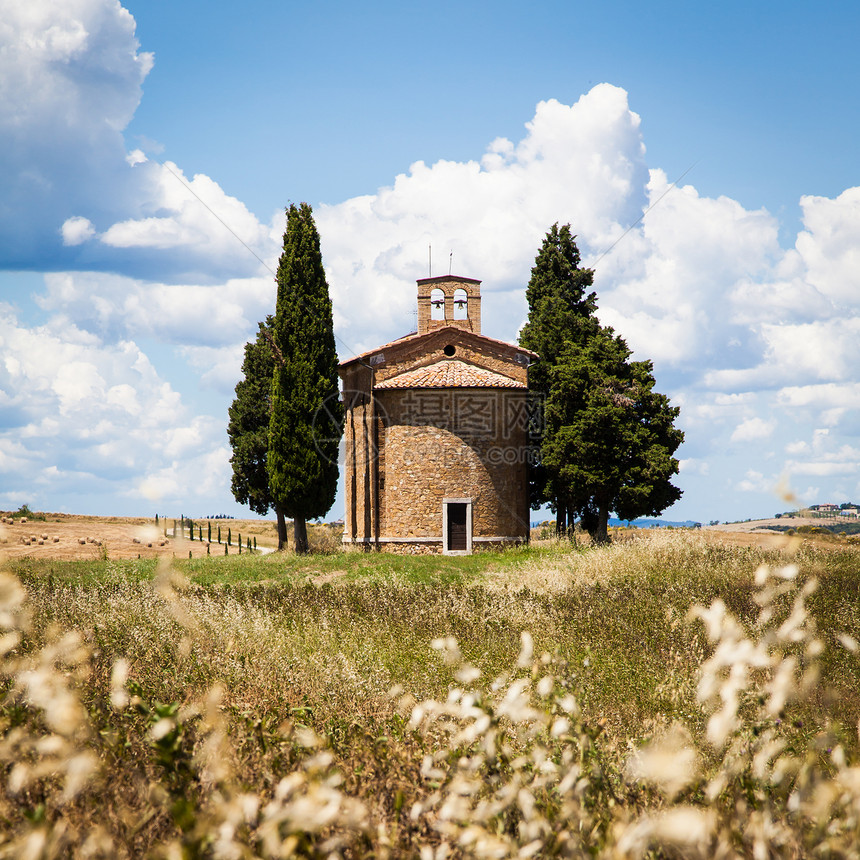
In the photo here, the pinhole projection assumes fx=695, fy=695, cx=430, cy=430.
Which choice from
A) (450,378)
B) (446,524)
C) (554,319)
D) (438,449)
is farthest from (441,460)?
(554,319)

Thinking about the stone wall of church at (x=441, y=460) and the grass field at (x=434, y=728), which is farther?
the stone wall of church at (x=441, y=460)

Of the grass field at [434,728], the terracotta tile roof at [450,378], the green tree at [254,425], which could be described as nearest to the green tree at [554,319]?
the terracotta tile roof at [450,378]

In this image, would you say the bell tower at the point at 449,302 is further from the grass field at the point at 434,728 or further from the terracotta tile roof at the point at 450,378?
the grass field at the point at 434,728

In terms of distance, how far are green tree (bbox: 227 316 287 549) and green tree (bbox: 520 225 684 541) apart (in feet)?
35.4

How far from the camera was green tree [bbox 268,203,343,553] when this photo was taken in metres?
24.8

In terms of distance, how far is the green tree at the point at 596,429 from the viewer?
25.5m

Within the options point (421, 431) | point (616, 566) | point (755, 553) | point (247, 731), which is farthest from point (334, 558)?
point (247, 731)

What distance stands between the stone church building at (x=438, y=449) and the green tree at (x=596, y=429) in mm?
1284

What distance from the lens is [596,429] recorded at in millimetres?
25266

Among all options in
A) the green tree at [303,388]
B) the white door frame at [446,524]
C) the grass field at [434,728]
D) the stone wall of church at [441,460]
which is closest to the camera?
the grass field at [434,728]

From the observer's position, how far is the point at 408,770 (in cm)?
362

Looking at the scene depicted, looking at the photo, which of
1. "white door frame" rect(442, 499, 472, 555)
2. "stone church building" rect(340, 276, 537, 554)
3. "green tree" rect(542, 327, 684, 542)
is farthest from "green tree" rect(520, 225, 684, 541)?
"white door frame" rect(442, 499, 472, 555)

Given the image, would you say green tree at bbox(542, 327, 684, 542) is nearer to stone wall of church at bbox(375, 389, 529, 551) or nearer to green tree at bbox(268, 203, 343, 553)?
stone wall of church at bbox(375, 389, 529, 551)

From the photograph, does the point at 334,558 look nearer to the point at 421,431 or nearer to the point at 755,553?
the point at 421,431
